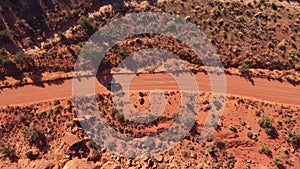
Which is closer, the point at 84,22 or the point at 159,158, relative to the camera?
the point at 159,158

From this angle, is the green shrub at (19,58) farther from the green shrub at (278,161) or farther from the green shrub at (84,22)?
the green shrub at (278,161)

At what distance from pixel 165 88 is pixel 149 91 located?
317cm

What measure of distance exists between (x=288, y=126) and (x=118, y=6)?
41256 millimetres

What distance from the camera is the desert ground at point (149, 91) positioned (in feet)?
200

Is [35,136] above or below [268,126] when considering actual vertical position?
below

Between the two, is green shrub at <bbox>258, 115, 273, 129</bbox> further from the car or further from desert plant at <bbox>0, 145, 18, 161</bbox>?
desert plant at <bbox>0, 145, 18, 161</bbox>

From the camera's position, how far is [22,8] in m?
71.9

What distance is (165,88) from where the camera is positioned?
67.8 metres

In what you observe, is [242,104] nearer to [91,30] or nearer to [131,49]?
[131,49]

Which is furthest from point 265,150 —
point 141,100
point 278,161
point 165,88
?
point 141,100

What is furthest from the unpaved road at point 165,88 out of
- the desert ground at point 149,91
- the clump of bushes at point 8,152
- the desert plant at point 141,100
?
the clump of bushes at point 8,152

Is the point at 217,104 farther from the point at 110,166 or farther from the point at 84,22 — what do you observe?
the point at 84,22

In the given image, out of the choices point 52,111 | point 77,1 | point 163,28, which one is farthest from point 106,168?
point 77,1

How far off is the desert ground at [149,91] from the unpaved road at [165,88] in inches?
7.7
